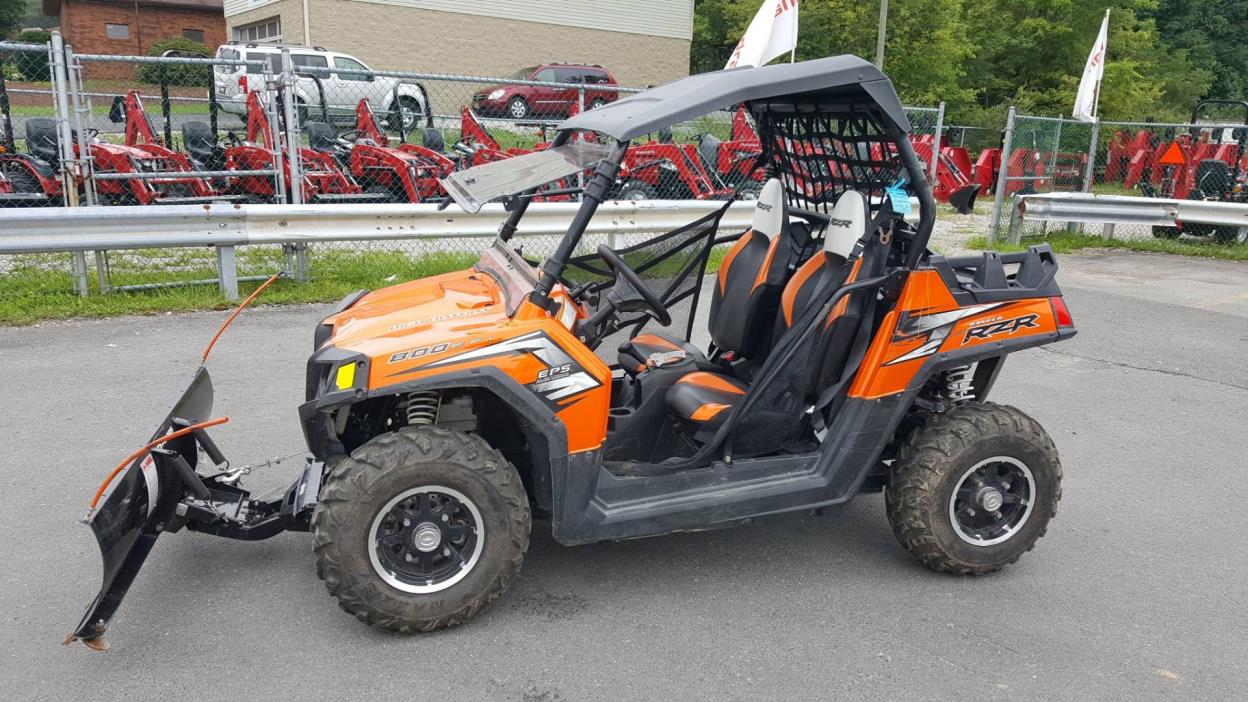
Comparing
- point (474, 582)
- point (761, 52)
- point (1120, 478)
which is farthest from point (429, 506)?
point (761, 52)

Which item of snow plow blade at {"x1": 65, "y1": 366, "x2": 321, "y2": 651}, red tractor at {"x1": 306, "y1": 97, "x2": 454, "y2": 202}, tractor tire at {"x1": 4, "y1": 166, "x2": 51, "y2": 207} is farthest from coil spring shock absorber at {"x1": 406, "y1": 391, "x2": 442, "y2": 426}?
tractor tire at {"x1": 4, "y1": 166, "x2": 51, "y2": 207}

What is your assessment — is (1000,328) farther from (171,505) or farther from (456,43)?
(456,43)

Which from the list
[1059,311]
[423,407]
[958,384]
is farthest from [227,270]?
[1059,311]

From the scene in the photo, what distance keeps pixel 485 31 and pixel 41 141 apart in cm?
2241

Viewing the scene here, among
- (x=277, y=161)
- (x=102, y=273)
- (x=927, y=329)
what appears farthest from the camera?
(x=277, y=161)

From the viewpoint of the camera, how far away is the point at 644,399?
404cm

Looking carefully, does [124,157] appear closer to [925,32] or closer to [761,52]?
[761,52]

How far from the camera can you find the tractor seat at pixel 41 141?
12.3m

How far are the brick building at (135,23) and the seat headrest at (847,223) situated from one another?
47663 millimetres

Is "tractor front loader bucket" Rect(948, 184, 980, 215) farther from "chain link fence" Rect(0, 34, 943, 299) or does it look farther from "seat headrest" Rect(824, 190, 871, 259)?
"chain link fence" Rect(0, 34, 943, 299)

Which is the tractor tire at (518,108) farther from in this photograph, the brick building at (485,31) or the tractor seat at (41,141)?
the tractor seat at (41,141)

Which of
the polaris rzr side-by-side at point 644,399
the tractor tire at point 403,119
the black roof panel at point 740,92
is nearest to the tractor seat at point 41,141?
the tractor tire at point 403,119

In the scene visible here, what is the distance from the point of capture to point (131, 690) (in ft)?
9.96

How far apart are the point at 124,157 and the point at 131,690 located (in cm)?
1030
